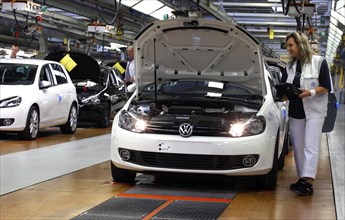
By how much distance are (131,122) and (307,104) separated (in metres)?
1.89

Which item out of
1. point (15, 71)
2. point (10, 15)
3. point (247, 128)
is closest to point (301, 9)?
point (15, 71)

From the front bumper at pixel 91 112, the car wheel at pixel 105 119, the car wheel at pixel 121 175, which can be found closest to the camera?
the car wheel at pixel 121 175

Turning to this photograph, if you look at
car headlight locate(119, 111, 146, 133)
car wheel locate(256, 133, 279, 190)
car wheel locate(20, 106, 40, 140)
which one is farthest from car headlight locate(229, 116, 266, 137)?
car wheel locate(20, 106, 40, 140)

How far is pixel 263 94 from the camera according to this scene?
22.2ft

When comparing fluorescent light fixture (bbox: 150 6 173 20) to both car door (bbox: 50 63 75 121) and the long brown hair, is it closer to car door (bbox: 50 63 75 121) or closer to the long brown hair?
car door (bbox: 50 63 75 121)

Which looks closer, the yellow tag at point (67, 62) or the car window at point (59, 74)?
the car window at point (59, 74)

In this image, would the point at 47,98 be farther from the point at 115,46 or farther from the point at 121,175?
the point at 115,46

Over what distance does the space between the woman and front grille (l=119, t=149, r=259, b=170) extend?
608 mm

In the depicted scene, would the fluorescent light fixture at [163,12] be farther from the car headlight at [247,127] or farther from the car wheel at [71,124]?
the car headlight at [247,127]

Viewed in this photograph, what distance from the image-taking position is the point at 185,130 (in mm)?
5902

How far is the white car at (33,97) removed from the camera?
10.3 m

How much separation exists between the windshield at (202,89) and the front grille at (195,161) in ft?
3.72

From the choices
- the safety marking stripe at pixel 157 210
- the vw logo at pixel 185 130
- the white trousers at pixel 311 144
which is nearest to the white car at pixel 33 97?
the vw logo at pixel 185 130

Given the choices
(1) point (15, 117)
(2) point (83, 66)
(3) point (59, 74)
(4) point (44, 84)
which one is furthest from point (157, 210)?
(2) point (83, 66)
